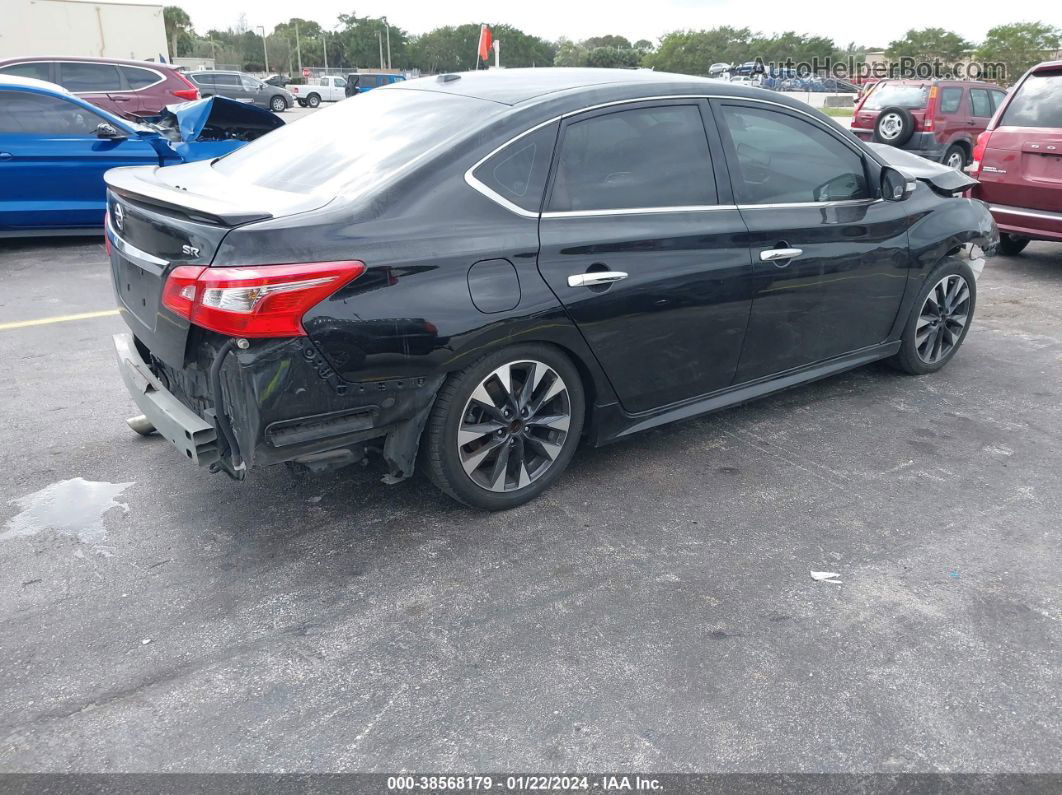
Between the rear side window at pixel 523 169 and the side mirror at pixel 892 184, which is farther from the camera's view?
the side mirror at pixel 892 184

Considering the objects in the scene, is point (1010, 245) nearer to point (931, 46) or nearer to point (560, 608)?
point (560, 608)

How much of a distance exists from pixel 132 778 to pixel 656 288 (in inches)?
100

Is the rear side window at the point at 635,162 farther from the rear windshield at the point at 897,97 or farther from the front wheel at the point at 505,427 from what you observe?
the rear windshield at the point at 897,97

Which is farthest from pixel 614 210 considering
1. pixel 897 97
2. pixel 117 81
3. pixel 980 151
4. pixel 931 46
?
pixel 931 46

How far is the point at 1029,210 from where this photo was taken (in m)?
7.60

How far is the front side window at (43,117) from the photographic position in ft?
26.5

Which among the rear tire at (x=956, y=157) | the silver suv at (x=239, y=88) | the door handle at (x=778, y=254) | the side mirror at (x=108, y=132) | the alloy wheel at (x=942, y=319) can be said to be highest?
the door handle at (x=778, y=254)

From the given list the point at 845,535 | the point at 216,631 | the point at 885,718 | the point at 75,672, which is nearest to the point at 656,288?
the point at 845,535

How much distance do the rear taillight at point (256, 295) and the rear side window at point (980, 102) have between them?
15.5 meters

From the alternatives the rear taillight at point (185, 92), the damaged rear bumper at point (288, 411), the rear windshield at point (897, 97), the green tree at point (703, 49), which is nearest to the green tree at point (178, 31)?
the green tree at point (703, 49)

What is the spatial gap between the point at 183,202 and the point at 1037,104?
765 cm

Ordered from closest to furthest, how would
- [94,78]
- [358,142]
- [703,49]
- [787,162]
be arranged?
[358,142], [787,162], [94,78], [703,49]

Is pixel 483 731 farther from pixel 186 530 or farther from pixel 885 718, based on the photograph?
pixel 186 530

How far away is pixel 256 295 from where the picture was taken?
275 centimetres
